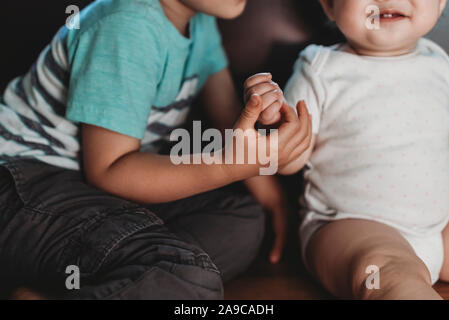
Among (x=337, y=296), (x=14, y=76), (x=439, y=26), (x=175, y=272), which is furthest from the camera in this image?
(x=14, y=76)

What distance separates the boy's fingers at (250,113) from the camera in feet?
1.82

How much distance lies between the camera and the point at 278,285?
0.69 meters

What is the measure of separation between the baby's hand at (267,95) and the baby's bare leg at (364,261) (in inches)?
7.5

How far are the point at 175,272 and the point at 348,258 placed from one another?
0.23 meters

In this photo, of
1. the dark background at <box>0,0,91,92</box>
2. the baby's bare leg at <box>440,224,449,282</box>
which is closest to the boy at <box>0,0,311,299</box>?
the dark background at <box>0,0,91,92</box>

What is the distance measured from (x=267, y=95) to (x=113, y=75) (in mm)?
213

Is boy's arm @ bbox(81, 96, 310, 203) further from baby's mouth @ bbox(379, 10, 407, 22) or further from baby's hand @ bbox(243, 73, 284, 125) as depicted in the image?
baby's mouth @ bbox(379, 10, 407, 22)

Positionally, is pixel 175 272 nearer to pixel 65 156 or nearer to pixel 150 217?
pixel 150 217

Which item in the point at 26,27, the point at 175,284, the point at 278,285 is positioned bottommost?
the point at 278,285

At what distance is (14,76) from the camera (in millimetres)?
867

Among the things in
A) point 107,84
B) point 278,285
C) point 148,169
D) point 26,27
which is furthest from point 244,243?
Answer: point 26,27

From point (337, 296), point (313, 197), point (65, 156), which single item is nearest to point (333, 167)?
point (313, 197)

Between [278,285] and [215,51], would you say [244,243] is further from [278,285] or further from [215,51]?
[215,51]

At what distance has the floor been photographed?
0.67 metres
